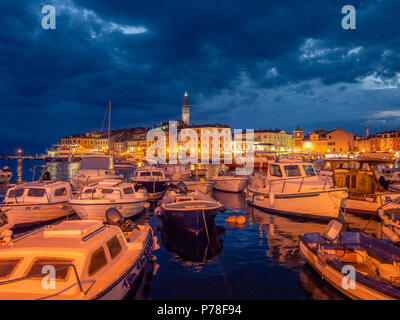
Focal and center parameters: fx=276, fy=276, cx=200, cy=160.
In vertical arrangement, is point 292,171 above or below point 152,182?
above

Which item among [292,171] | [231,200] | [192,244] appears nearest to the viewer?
[192,244]

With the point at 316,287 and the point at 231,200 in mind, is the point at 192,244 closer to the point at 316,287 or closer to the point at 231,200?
the point at 316,287

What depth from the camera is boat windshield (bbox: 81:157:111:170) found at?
2755cm

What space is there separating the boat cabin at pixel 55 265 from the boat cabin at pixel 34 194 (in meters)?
10.6

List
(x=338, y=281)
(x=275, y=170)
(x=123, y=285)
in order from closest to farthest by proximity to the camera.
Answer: (x=123, y=285) → (x=338, y=281) → (x=275, y=170)

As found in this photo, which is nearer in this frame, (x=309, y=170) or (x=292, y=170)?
(x=292, y=170)

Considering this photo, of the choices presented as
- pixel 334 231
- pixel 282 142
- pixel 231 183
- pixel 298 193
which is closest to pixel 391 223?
pixel 334 231

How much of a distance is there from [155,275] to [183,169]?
3216 cm

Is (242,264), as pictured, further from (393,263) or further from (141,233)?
(393,263)

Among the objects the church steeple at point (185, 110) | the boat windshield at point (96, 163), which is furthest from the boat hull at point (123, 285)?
the church steeple at point (185, 110)

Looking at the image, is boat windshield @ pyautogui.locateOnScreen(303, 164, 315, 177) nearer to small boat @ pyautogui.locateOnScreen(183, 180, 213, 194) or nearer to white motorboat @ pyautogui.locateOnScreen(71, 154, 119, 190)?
small boat @ pyautogui.locateOnScreen(183, 180, 213, 194)

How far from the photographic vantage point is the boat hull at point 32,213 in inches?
606

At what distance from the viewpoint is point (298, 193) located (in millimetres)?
17406

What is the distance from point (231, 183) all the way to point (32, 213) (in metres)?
19.5
